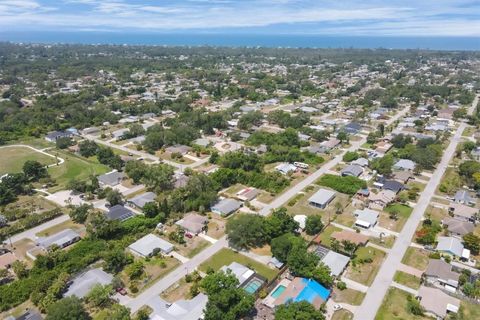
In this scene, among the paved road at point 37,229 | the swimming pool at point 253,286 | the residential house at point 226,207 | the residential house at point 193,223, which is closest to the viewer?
the swimming pool at point 253,286

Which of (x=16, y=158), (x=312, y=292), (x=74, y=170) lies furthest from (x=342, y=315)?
(x=16, y=158)

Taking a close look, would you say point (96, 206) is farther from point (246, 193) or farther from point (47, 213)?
point (246, 193)

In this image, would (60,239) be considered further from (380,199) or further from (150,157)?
(380,199)

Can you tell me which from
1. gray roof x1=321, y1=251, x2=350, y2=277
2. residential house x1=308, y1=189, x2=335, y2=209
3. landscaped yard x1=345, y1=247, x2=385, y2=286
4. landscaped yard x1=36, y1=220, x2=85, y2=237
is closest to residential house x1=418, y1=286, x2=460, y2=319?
landscaped yard x1=345, y1=247, x2=385, y2=286

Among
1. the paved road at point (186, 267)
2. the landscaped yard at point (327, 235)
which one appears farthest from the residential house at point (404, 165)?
the landscaped yard at point (327, 235)

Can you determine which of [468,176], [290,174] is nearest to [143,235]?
[290,174]

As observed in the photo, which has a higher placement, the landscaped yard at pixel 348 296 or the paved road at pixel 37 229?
the landscaped yard at pixel 348 296

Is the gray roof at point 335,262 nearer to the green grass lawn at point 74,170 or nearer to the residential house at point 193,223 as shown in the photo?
the residential house at point 193,223
